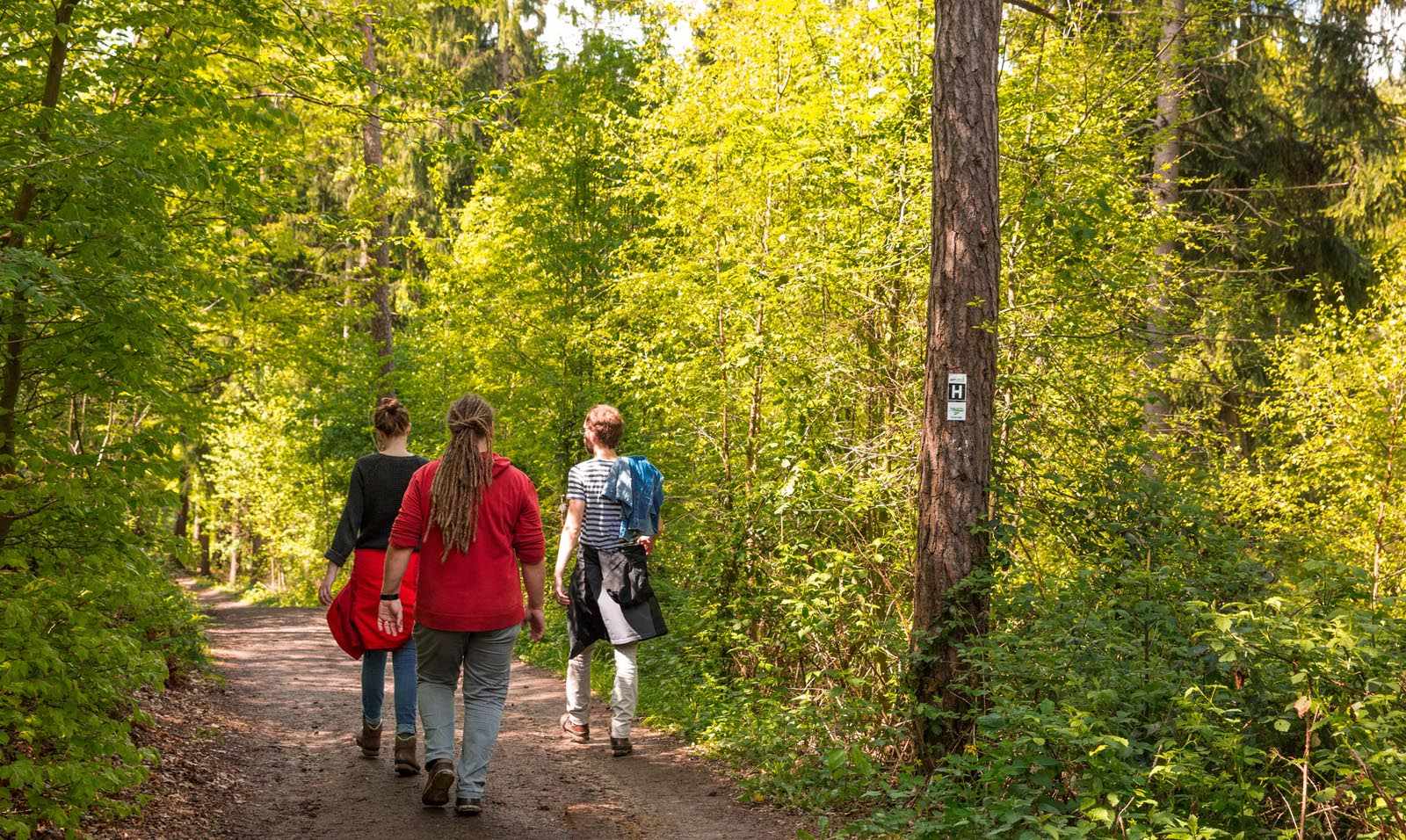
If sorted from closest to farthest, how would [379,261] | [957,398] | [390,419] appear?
[957,398]
[390,419]
[379,261]

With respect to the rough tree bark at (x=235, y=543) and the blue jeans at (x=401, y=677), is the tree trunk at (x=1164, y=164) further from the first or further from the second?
the rough tree bark at (x=235, y=543)

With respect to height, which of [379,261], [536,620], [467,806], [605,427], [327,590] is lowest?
[467,806]

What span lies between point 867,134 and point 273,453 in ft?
77.5

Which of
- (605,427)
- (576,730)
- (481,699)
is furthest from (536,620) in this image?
(576,730)

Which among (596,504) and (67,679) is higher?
(596,504)

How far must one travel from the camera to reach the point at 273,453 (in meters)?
27.8

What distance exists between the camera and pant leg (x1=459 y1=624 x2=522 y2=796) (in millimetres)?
5516

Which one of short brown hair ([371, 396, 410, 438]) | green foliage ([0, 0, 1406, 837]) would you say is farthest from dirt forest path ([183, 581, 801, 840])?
short brown hair ([371, 396, 410, 438])

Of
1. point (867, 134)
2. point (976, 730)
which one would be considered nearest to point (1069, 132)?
point (867, 134)

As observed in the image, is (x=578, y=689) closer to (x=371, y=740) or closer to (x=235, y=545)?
(x=371, y=740)

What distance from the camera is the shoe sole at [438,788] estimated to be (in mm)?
5449

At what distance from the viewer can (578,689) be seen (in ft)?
25.2

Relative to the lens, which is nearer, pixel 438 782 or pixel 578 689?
pixel 438 782

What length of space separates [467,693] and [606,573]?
1874mm
